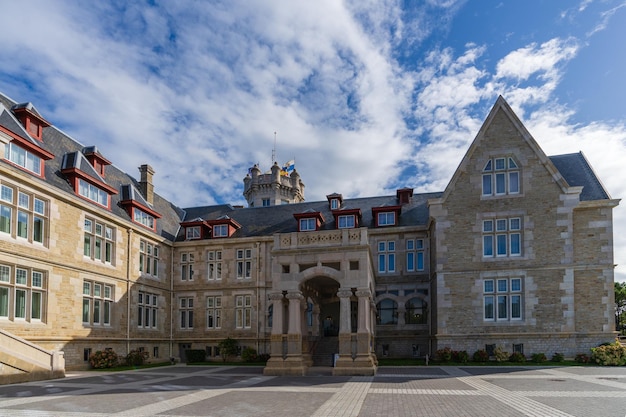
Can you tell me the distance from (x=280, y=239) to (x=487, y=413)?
15.2 m

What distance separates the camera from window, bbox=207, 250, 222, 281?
37.6 m

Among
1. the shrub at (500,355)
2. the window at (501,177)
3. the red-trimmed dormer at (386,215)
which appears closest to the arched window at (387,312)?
the red-trimmed dormer at (386,215)

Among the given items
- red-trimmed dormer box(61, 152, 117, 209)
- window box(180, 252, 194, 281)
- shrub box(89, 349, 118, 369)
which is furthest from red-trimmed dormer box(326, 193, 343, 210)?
shrub box(89, 349, 118, 369)

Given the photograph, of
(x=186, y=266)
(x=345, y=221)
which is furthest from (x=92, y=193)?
(x=345, y=221)

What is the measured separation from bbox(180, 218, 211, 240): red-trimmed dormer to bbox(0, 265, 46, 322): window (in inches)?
566

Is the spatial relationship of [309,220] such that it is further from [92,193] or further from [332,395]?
[332,395]

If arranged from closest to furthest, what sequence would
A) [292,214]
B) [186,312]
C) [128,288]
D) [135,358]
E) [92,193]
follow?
[92,193], [135,358], [128,288], [186,312], [292,214]

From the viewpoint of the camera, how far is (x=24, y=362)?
790 inches

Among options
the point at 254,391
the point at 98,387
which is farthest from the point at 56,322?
the point at 254,391

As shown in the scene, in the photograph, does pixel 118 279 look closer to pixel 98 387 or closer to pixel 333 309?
pixel 98 387

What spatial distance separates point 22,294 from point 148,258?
11.6 meters

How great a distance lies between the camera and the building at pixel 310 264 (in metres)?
24.5

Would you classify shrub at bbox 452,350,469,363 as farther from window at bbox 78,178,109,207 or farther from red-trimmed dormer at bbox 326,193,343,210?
window at bbox 78,178,109,207

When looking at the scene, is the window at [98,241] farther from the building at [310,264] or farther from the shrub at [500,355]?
the shrub at [500,355]
